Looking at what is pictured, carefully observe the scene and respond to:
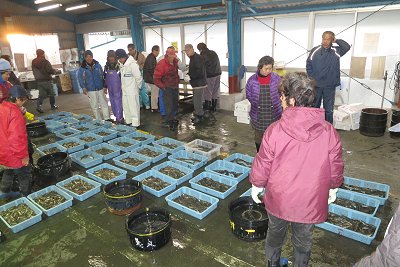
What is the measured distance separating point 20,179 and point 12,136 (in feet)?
2.64

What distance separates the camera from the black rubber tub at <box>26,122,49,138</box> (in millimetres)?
6781

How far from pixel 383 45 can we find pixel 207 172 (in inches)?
227

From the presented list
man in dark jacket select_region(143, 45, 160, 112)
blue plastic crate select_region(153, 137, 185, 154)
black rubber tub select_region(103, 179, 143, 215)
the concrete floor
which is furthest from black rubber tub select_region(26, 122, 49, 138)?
black rubber tub select_region(103, 179, 143, 215)

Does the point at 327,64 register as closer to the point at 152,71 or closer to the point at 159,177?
the point at 159,177

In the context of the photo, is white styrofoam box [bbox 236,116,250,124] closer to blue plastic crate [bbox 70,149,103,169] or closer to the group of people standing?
the group of people standing

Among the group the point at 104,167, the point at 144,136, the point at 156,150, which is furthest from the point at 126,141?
the point at 104,167

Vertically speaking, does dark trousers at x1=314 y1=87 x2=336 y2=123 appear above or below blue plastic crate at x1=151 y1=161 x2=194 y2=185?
above

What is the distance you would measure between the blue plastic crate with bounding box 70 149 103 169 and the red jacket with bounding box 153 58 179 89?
2217 mm

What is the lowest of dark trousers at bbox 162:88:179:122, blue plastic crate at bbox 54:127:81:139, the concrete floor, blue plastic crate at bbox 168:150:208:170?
the concrete floor

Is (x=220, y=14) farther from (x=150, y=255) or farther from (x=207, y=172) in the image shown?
(x=150, y=255)

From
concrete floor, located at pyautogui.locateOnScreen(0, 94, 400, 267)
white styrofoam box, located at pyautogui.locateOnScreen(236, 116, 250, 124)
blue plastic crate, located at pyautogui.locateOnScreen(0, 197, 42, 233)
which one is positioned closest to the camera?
concrete floor, located at pyautogui.locateOnScreen(0, 94, 400, 267)

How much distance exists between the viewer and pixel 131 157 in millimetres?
5250

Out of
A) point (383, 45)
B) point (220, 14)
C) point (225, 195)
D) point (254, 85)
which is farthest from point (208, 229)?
point (220, 14)

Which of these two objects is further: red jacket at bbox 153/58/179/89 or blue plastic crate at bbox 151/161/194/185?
red jacket at bbox 153/58/179/89
